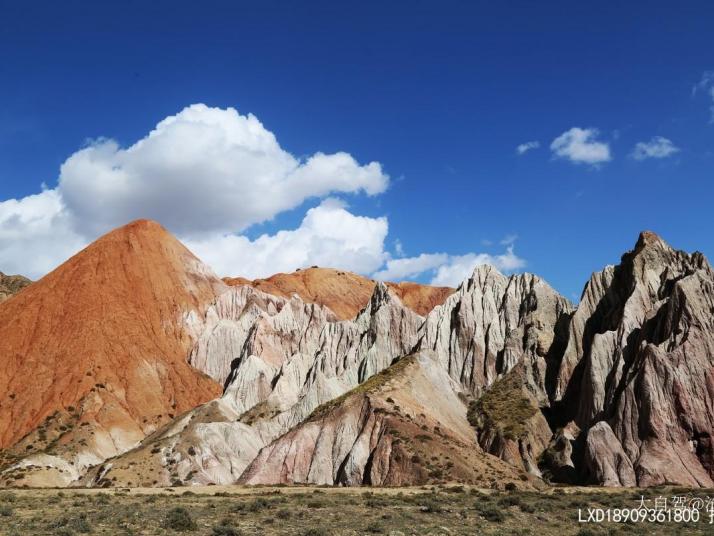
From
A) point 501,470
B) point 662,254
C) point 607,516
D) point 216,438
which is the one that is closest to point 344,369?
point 216,438

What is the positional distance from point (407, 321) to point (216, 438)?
3460 cm

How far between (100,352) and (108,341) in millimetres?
3279

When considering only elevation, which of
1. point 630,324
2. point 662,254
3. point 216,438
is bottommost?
point 216,438

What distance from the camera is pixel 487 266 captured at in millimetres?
100312

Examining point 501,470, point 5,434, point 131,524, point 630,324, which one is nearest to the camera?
point 131,524

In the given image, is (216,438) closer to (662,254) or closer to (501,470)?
(501,470)

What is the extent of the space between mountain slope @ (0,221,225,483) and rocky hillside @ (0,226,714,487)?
3.11m

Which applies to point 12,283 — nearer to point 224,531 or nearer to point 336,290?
point 336,290

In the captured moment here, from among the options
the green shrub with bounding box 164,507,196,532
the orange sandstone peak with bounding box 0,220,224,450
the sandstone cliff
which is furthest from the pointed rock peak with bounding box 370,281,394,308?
the green shrub with bounding box 164,507,196,532

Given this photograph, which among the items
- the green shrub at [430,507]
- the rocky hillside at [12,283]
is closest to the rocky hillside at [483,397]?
the green shrub at [430,507]

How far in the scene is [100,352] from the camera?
10419 cm

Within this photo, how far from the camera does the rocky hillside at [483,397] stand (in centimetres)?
6159

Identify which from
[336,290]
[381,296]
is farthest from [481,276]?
[336,290]

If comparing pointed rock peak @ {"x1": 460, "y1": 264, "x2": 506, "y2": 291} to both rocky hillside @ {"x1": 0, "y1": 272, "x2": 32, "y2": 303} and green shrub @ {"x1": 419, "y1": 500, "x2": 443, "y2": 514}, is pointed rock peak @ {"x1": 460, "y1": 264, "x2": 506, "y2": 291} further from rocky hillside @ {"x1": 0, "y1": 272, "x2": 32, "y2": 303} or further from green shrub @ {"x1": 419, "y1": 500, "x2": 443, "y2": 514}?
rocky hillside @ {"x1": 0, "y1": 272, "x2": 32, "y2": 303}
